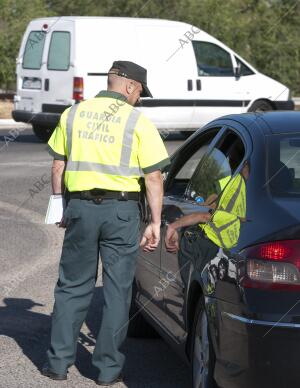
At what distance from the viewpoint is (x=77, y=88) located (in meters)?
19.8

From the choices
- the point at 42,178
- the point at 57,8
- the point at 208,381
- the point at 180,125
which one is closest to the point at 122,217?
the point at 208,381

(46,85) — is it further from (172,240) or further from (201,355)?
(201,355)

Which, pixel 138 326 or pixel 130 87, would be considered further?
pixel 138 326

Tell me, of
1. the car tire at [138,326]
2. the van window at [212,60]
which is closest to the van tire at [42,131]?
the van window at [212,60]

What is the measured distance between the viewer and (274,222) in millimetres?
4777

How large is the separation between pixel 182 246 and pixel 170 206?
0.60m

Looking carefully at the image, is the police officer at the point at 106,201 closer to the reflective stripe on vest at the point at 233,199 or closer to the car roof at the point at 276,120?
the car roof at the point at 276,120

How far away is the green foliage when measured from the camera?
33.9 metres

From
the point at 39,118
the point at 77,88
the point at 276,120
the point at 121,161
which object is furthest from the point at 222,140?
the point at 39,118

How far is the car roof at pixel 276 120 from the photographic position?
567cm

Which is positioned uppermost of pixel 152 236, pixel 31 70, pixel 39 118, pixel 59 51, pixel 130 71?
pixel 130 71

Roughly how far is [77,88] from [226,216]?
1487 cm

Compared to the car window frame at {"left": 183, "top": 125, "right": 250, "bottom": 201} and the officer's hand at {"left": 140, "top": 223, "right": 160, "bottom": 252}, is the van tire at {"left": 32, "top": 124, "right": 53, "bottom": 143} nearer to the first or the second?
the car window frame at {"left": 183, "top": 125, "right": 250, "bottom": 201}

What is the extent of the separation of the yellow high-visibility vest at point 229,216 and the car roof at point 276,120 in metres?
0.41
